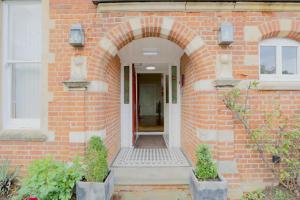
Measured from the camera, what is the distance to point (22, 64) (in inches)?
166

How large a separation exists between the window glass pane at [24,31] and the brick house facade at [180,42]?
0.27m

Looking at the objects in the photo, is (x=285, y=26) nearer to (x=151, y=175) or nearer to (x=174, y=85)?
(x=174, y=85)

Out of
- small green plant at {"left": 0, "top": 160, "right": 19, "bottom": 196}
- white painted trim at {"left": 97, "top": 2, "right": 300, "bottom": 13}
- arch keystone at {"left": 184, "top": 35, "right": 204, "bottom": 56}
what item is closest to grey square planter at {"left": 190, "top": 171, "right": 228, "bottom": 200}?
arch keystone at {"left": 184, "top": 35, "right": 204, "bottom": 56}

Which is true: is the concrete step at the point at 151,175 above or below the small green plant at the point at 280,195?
above

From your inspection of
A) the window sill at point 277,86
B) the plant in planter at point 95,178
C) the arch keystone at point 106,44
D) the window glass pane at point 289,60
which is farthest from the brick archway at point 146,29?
the window glass pane at point 289,60

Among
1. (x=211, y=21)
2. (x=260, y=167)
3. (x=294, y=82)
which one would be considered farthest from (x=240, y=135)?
(x=211, y=21)

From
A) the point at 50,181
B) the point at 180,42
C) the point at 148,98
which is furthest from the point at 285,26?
the point at 148,98

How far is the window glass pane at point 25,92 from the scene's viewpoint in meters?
4.21

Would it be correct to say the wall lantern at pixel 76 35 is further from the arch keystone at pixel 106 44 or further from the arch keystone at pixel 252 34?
the arch keystone at pixel 252 34

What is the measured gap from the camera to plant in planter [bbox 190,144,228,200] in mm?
3301

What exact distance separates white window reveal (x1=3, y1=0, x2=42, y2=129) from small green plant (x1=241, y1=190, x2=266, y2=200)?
383cm

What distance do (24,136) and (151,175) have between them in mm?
2392

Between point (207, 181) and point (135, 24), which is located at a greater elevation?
point (135, 24)

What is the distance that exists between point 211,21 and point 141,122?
368 inches
